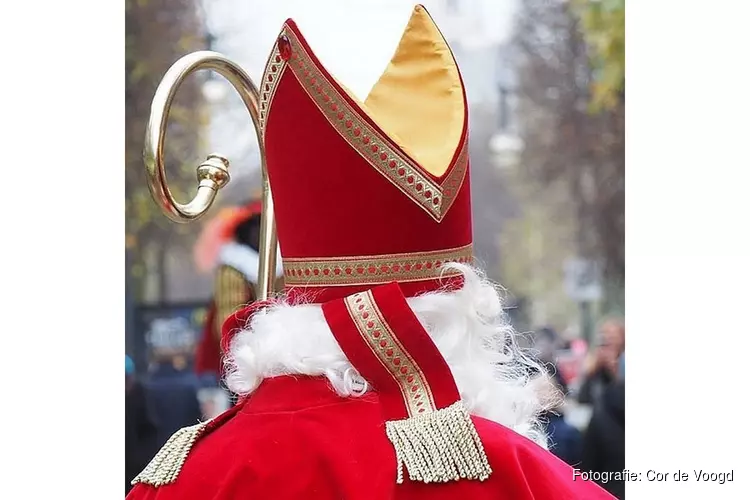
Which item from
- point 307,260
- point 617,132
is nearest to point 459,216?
point 307,260

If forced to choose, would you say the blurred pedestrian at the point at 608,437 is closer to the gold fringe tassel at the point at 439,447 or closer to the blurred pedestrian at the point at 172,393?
the blurred pedestrian at the point at 172,393

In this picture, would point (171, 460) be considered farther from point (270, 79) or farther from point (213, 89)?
point (213, 89)

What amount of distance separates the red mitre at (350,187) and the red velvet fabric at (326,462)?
156 millimetres

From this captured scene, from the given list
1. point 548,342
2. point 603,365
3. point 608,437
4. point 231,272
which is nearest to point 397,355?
point 231,272

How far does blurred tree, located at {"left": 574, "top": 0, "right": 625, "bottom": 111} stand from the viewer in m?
4.55

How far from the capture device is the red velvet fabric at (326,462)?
110 centimetres

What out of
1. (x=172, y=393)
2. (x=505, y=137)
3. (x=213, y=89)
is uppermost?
(x=213, y=89)

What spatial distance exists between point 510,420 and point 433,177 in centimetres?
36

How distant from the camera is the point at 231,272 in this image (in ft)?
11.3

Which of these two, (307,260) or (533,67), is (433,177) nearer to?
(307,260)

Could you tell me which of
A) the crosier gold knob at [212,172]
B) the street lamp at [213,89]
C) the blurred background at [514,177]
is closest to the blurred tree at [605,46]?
the blurred background at [514,177]

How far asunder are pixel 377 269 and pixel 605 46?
373 cm

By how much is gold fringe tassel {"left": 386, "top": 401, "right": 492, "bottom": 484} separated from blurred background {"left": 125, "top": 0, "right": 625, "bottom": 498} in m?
Result: 2.22

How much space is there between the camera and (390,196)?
119 centimetres
